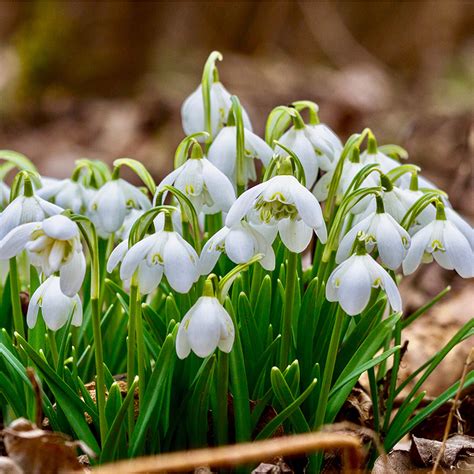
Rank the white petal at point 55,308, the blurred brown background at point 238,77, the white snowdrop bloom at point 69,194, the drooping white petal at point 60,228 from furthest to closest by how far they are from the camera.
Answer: the blurred brown background at point 238,77, the white snowdrop bloom at point 69,194, the white petal at point 55,308, the drooping white petal at point 60,228

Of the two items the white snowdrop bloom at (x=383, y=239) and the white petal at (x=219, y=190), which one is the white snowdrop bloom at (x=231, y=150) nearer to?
the white petal at (x=219, y=190)

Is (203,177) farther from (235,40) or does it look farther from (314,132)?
(235,40)

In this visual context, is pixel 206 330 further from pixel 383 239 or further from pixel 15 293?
pixel 15 293

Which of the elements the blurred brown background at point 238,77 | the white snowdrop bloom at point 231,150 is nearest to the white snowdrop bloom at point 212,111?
the white snowdrop bloom at point 231,150

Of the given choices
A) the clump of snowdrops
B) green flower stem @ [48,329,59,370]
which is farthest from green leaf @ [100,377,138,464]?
green flower stem @ [48,329,59,370]

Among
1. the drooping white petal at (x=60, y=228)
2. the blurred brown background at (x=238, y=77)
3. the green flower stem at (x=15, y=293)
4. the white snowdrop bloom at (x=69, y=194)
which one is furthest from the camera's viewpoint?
the blurred brown background at (x=238, y=77)

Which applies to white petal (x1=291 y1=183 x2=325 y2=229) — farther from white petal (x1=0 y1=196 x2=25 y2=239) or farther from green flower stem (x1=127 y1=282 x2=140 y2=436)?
white petal (x1=0 y1=196 x2=25 y2=239)

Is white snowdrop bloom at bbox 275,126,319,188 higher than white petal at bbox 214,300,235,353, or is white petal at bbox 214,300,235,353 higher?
white snowdrop bloom at bbox 275,126,319,188
